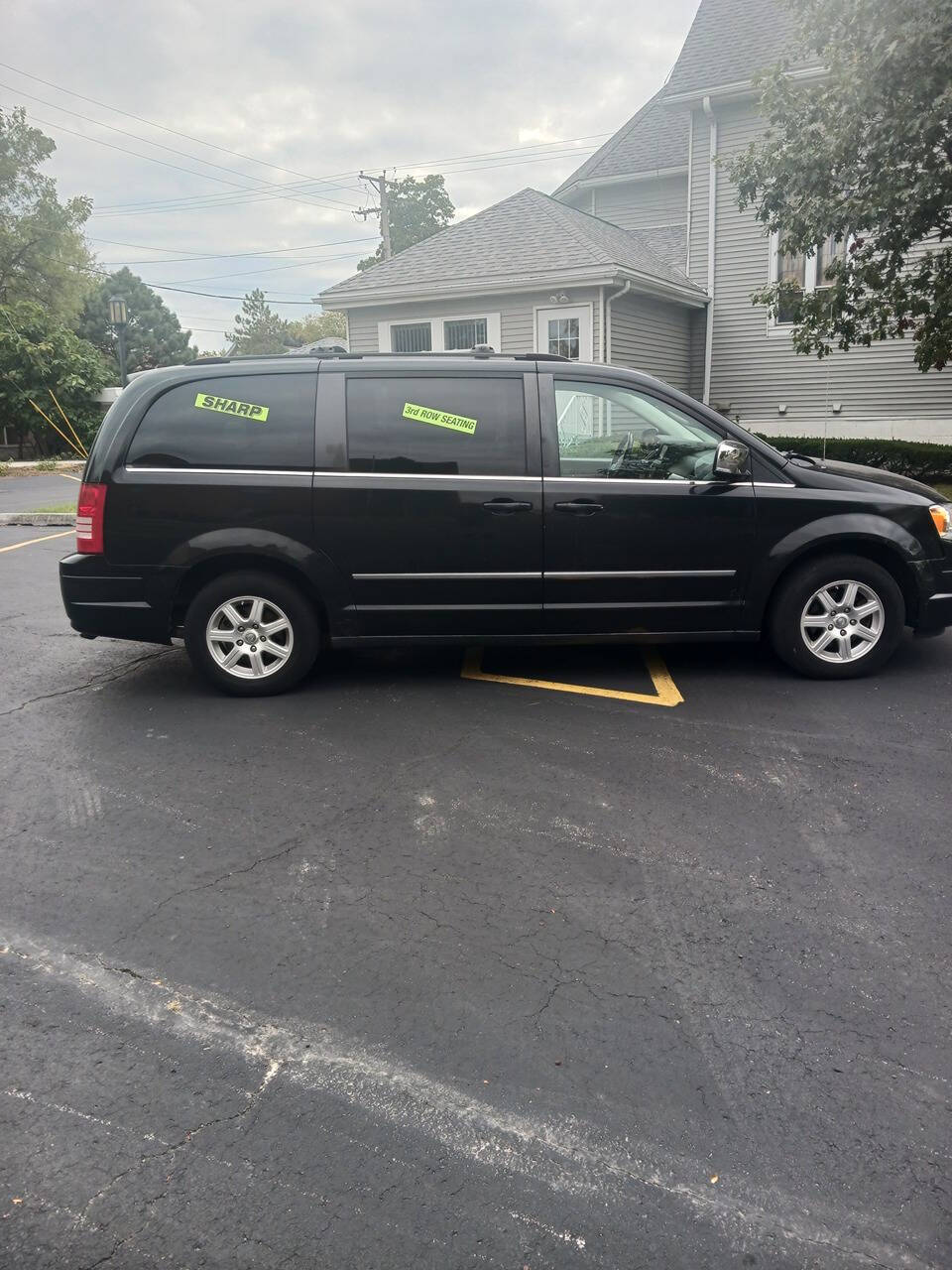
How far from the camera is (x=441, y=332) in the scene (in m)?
17.2

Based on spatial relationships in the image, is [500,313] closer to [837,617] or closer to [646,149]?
[646,149]

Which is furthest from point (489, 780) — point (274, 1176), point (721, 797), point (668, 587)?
point (274, 1176)

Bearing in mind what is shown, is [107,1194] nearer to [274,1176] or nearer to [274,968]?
[274,1176]

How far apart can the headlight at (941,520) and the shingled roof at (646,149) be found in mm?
16502

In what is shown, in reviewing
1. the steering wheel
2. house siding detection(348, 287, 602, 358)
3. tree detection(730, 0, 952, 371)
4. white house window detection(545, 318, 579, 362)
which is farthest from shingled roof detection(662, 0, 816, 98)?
the steering wheel

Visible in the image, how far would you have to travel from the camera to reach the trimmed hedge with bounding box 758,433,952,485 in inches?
570

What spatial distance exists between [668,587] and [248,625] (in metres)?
2.51

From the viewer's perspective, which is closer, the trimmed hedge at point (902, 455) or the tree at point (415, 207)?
the trimmed hedge at point (902, 455)

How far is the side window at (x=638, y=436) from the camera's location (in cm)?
562

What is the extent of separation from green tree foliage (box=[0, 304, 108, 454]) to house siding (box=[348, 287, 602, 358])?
15066 mm

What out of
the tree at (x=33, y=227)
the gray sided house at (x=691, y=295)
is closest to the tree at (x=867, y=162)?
the gray sided house at (x=691, y=295)

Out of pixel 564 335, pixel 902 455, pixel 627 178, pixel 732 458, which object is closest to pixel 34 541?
pixel 564 335

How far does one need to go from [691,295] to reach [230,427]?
1337cm

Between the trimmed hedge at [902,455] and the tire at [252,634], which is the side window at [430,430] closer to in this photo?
the tire at [252,634]
